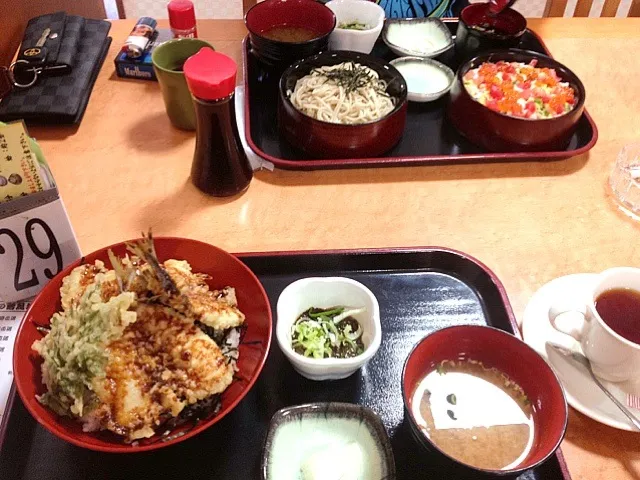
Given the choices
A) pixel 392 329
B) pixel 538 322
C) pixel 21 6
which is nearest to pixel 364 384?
pixel 392 329

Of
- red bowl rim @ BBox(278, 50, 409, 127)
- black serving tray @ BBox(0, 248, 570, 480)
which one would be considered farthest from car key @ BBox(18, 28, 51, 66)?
black serving tray @ BBox(0, 248, 570, 480)

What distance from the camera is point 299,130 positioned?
152 centimetres

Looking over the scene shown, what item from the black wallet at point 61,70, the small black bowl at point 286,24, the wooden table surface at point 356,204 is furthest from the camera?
the small black bowl at point 286,24

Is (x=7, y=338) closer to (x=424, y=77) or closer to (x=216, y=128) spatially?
(x=216, y=128)

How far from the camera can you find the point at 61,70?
1.71 meters

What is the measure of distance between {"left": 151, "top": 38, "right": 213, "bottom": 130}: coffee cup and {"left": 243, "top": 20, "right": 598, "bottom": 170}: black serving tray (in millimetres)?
170

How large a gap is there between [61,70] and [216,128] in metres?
Answer: 0.70

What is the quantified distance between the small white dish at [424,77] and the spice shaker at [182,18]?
63 cm

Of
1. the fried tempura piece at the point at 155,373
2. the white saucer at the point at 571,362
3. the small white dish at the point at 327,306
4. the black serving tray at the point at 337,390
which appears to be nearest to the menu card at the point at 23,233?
the black serving tray at the point at 337,390

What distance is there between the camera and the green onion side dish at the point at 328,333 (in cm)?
107

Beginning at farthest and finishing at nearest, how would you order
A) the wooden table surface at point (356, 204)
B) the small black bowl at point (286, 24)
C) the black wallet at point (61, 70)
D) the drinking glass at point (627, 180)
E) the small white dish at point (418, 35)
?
the small white dish at point (418, 35) < the small black bowl at point (286, 24) < the black wallet at point (61, 70) < the drinking glass at point (627, 180) < the wooden table surface at point (356, 204)

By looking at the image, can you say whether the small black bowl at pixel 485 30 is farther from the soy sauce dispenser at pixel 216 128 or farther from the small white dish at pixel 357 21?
the soy sauce dispenser at pixel 216 128

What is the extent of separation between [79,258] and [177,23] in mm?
906

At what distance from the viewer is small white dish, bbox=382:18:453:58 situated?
1.97m
